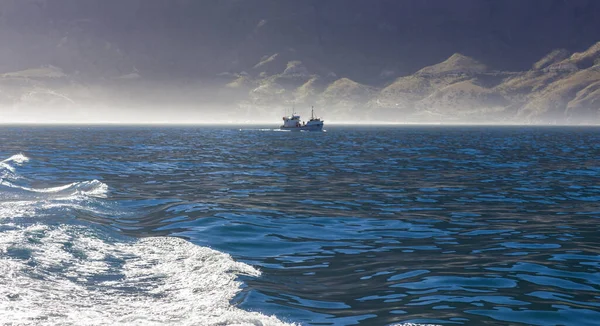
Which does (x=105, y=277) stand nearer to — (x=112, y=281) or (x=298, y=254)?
(x=112, y=281)

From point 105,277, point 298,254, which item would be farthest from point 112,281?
point 298,254

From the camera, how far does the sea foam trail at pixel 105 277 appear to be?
12117mm

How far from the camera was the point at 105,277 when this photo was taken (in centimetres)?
1532

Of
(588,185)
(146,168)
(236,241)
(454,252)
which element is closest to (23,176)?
(146,168)

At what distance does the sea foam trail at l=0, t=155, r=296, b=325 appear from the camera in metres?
12.1

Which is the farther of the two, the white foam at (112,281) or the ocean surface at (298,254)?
the ocean surface at (298,254)

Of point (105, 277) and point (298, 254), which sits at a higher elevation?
point (105, 277)

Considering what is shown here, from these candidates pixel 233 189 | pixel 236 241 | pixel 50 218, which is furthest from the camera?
pixel 233 189

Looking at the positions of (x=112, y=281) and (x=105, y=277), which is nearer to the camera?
(x=112, y=281)

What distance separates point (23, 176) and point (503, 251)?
32876 mm

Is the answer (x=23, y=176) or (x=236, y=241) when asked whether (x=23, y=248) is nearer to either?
(x=236, y=241)

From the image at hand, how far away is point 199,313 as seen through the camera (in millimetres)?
12258

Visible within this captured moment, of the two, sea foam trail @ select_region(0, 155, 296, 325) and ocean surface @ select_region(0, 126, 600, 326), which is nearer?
sea foam trail @ select_region(0, 155, 296, 325)

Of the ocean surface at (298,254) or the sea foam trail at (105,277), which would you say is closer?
the sea foam trail at (105,277)
